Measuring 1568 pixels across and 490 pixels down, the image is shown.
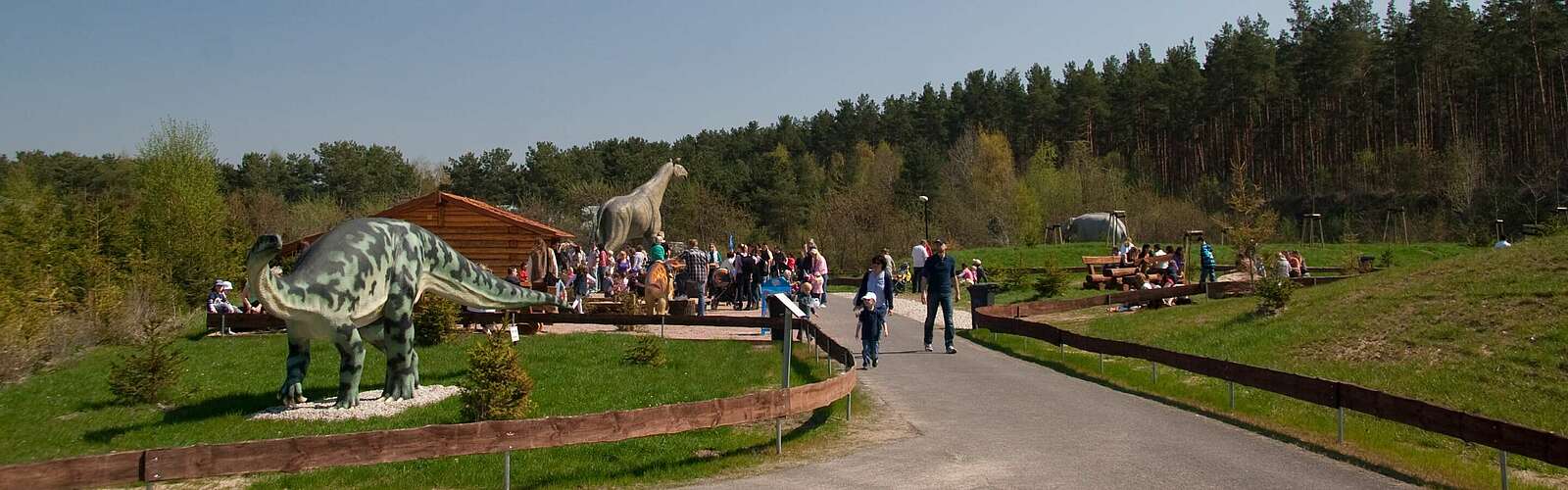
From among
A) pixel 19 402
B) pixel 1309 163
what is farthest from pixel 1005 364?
pixel 1309 163

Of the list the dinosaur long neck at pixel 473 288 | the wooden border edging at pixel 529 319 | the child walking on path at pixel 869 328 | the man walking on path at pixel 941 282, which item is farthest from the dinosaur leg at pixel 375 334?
the man walking on path at pixel 941 282

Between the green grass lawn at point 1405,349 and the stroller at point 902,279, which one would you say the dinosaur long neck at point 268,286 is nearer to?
the green grass lawn at point 1405,349

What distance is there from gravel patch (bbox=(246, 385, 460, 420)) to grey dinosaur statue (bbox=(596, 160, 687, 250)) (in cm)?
2006

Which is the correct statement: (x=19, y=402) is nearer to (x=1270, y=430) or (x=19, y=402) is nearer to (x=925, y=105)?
(x=1270, y=430)

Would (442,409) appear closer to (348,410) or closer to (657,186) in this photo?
(348,410)

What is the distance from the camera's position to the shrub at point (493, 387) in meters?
11.1

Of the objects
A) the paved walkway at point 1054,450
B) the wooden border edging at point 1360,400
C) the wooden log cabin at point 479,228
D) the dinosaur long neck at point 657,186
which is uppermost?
the dinosaur long neck at point 657,186

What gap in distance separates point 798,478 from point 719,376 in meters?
6.55

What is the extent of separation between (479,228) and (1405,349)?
25.5 meters

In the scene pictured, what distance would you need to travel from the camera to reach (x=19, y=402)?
14273 millimetres

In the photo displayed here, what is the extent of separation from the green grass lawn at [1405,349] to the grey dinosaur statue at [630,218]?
1465 centimetres

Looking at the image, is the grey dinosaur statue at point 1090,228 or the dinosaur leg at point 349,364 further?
the grey dinosaur statue at point 1090,228

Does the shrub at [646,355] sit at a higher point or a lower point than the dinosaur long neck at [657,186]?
lower

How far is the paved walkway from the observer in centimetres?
909
